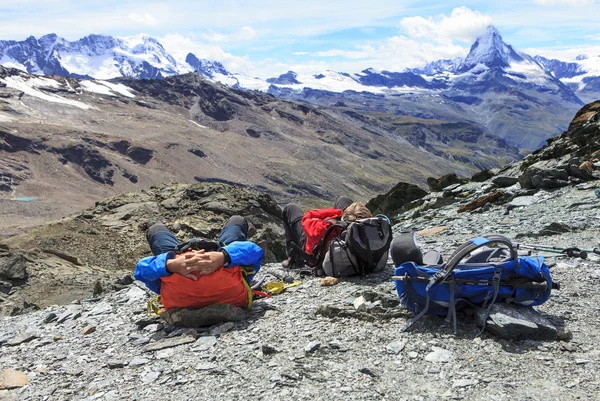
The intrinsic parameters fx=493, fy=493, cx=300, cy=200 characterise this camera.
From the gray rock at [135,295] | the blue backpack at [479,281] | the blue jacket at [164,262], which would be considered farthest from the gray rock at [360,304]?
the gray rock at [135,295]

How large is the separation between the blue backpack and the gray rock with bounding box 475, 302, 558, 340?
0.20 m

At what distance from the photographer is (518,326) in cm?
655

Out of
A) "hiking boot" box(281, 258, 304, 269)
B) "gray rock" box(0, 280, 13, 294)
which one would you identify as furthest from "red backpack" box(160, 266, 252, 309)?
"gray rock" box(0, 280, 13, 294)

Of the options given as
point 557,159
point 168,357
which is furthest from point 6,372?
point 557,159

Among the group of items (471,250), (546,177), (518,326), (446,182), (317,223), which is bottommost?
(446,182)

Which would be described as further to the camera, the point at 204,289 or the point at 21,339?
the point at 21,339

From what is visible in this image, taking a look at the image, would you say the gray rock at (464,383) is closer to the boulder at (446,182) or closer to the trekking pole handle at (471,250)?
the trekking pole handle at (471,250)

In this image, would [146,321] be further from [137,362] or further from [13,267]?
[13,267]

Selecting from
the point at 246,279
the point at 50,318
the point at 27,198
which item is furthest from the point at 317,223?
the point at 27,198

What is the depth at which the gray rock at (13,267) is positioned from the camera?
49.7 ft

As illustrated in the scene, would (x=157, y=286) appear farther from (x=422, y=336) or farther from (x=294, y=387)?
(x=422, y=336)

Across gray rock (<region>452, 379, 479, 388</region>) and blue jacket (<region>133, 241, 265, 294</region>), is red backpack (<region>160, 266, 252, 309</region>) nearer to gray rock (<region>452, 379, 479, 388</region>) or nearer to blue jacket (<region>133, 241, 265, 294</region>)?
blue jacket (<region>133, 241, 265, 294</region>)

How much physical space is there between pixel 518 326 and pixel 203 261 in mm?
4791

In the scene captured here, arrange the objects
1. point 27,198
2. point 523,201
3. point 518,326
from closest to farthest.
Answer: point 518,326 → point 523,201 → point 27,198
